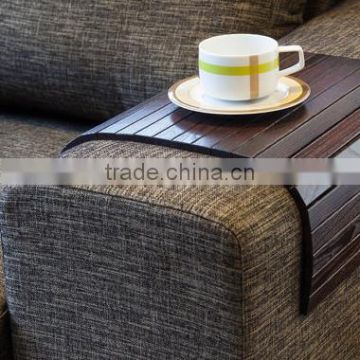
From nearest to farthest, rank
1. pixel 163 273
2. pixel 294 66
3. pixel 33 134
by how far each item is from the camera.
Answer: pixel 163 273 < pixel 294 66 < pixel 33 134

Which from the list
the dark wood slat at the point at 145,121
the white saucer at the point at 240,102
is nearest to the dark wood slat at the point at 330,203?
the white saucer at the point at 240,102

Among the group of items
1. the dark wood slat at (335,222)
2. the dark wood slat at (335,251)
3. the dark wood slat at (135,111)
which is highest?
the dark wood slat at (135,111)

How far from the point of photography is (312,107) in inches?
44.1

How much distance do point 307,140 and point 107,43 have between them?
1.82ft

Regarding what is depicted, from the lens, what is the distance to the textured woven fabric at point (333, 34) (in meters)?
1.32

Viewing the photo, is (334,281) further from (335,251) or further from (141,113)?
(141,113)

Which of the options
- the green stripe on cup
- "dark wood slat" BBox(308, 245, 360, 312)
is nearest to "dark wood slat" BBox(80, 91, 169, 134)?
the green stripe on cup

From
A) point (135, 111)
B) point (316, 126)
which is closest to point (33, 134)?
point (135, 111)

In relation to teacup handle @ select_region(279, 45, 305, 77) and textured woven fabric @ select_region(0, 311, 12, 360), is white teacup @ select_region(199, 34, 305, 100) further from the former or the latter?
textured woven fabric @ select_region(0, 311, 12, 360)

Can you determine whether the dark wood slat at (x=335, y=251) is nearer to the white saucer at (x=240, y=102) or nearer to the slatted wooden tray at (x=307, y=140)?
the slatted wooden tray at (x=307, y=140)

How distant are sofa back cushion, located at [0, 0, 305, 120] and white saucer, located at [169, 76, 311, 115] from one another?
235 mm

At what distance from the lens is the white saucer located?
1087 mm

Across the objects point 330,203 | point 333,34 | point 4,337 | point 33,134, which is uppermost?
point 333,34

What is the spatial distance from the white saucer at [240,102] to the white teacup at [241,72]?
0.01m
